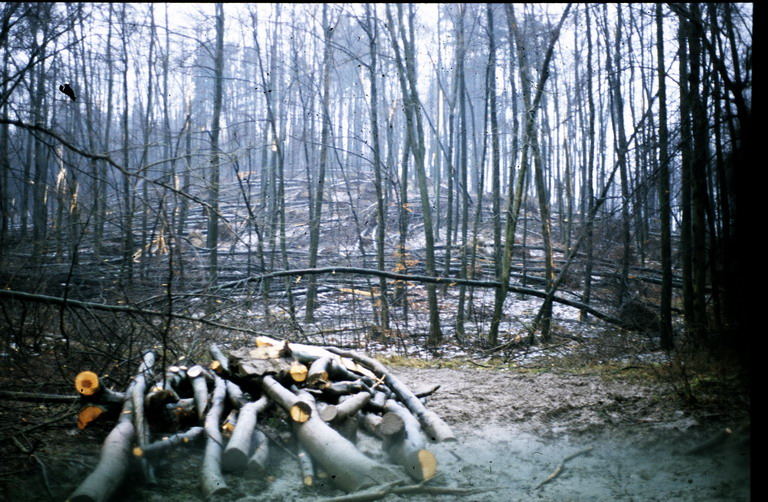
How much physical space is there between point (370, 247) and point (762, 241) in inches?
457

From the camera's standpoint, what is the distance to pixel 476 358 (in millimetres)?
6598

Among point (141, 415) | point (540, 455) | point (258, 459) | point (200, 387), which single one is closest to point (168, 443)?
point (141, 415)

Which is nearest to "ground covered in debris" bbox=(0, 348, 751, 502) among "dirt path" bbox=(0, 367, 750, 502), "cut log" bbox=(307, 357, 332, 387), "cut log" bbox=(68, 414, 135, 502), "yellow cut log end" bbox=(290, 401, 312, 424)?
"dirt path" bbox=(0, 367, 750, 502)

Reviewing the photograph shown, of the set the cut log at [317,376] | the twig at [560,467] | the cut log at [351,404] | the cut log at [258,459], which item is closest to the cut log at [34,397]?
the cut log at [258,459]

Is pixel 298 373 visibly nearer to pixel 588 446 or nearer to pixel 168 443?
pixel 168 443

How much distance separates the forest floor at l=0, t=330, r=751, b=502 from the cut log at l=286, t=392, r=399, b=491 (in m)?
0.11

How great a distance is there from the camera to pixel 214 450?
8.86 feet

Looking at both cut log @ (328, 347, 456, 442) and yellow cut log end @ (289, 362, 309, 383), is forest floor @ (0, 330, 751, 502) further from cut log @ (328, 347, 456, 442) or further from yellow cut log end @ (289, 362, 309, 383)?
yellow cut log end @ (289, 362, 309, 383)

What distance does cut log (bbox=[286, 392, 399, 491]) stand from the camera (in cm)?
248

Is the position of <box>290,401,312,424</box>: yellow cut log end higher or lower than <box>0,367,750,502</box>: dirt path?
higher

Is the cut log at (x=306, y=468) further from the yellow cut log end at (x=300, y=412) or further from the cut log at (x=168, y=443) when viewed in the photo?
the cut log at (x=168, y=443)

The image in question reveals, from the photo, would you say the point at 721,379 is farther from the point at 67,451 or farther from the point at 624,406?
the point at 67,451

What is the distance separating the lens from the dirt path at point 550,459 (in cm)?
242

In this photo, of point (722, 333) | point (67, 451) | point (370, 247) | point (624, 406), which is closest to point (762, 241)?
point (722, 333)
